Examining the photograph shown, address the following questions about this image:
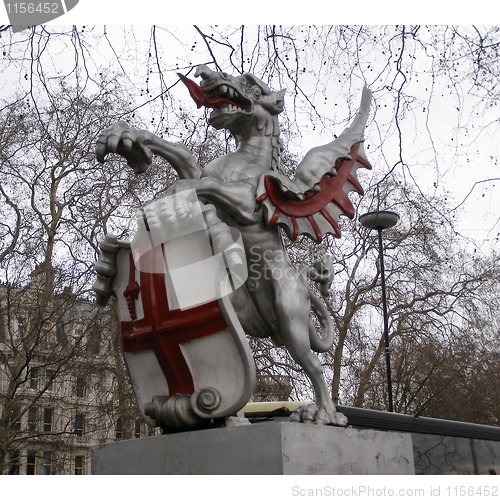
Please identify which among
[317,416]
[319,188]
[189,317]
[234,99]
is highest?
[234,99]

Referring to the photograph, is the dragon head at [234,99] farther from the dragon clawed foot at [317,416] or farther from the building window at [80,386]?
the building window at [80,386]

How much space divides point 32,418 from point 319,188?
11326 mm

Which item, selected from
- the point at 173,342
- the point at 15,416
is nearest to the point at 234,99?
the point at 173,342

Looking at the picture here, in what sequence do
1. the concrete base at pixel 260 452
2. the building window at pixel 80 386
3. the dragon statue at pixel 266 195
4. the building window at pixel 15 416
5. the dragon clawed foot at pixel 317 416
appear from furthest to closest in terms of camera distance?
the building window at pixel 80 386 → the building window at pixel 15 416 → the dragon statue at pixel 266 195 → the dragon clawed foot at pixel 317 416 → the concrete base at pixel 260 452

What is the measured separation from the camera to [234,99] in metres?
4.06

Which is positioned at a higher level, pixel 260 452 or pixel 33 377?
pixel 33 377

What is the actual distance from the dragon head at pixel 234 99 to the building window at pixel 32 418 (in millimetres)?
10200

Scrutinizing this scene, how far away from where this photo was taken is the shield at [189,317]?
3.44 meters

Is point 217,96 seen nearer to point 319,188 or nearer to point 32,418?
point 319,188

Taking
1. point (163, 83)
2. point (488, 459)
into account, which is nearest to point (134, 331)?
point (163, 83)

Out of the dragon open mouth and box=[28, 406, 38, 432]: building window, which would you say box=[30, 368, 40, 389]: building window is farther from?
the dragon open mouth

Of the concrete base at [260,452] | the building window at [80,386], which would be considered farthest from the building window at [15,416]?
the concrete base at [260,452]

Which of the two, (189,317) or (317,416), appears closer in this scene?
(189,317)

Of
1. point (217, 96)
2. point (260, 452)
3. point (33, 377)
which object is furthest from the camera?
point (33, 377)
